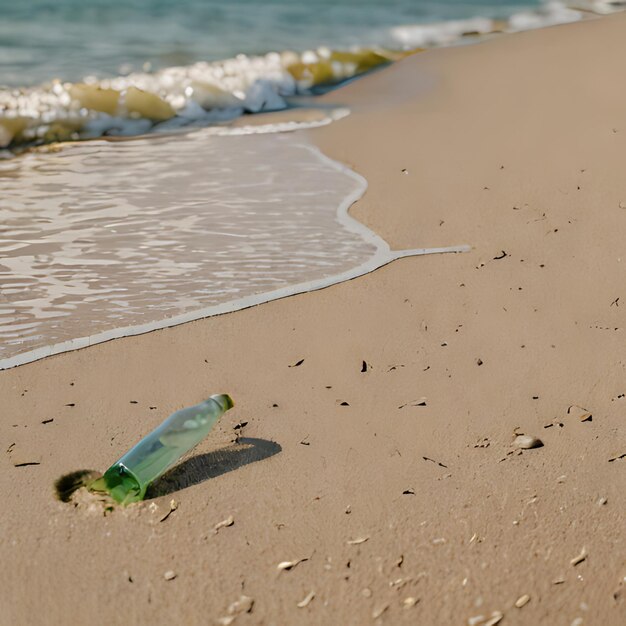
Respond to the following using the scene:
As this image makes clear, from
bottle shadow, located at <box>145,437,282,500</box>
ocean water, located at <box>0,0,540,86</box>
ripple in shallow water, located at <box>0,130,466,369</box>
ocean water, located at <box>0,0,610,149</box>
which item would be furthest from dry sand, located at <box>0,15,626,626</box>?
ocean water, located at <box>0,0,540,86</box>

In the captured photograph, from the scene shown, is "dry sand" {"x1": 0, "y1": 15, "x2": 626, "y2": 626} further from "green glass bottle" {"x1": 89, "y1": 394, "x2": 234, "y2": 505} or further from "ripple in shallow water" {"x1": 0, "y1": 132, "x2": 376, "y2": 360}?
"ripple in shallow water" {"x1": 0, "y1": 132, "x2": 376, "y2": 360}

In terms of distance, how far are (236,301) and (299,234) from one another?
0.62m

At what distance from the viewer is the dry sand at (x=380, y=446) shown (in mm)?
1513

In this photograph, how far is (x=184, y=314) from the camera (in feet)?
8.23

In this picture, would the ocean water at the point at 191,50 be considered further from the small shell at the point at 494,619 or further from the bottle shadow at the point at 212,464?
the small shell at the point at 494,619

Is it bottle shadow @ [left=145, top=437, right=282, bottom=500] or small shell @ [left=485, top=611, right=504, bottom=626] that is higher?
bottle shadow @ [left=145, top=437, right=282, bottom=500]

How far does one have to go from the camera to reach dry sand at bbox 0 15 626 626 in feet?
4.96

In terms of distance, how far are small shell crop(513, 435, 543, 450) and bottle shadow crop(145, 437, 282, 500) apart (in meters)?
0.50

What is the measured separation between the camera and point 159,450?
179cm

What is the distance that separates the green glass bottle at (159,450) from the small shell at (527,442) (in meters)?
0.61

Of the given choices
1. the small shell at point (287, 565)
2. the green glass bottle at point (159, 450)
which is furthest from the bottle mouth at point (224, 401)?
the small shell at point (287, 565)

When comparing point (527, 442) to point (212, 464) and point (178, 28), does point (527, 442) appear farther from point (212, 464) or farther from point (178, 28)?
point (178, 28)

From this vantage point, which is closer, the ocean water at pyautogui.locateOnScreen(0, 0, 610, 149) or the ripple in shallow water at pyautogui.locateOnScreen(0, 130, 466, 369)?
the ripple in shallow water at pyautogui.locateOnScreen(0, 130, 466, 369)

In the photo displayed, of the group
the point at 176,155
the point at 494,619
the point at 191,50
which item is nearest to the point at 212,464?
the point at 494,619
